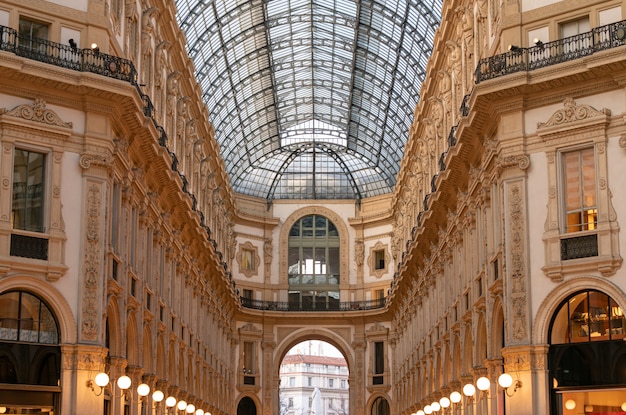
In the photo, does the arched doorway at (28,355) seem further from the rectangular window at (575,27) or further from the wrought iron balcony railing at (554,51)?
the rectangular window at (575,27)

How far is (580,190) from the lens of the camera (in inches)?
1303

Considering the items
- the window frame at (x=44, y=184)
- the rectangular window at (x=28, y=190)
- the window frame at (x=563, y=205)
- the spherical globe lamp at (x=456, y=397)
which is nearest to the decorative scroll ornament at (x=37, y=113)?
the window frame at (x=44, y=184)

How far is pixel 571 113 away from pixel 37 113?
1692 cm

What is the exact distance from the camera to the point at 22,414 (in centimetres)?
3209

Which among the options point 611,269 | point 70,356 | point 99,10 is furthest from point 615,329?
point 99,10

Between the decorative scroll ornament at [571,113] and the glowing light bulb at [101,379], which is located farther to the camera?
the decorative scroll ornament at [571,113]

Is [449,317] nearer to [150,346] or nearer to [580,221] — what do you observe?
[150,346]

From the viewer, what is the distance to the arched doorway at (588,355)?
31641mm

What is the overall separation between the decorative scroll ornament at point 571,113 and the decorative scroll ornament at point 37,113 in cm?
1557

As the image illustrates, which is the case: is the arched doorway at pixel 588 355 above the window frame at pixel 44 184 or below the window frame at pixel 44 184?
below

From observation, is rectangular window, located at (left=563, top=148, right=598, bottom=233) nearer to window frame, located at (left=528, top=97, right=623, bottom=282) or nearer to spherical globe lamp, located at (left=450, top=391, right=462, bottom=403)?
window frame, located at (left=528, top=97, right=623, bottom=282)

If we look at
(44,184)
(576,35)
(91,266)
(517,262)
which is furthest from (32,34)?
(576,35)

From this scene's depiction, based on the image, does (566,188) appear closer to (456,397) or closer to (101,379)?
(456,397)

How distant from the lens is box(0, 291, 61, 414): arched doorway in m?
31.9
